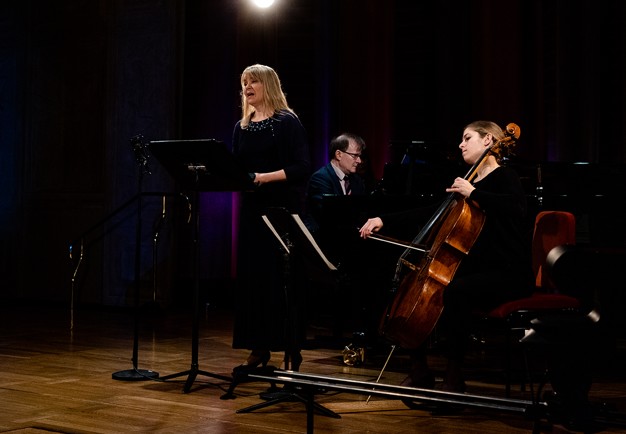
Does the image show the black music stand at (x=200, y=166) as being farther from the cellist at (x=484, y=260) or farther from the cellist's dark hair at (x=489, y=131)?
the cellist's dark hair at (x=489, y=131)

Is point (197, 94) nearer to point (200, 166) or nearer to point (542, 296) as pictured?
point (200, 166)

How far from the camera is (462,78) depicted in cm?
736

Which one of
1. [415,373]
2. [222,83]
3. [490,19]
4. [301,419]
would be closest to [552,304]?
[415,373]

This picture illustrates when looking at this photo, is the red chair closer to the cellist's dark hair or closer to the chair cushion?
the chair cushion

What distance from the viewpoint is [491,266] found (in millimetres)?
3828

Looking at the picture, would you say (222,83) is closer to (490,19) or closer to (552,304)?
(490,19)

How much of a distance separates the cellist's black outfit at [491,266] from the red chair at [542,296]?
0.06 m

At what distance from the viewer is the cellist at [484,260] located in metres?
3.69

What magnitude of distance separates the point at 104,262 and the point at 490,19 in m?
4.05

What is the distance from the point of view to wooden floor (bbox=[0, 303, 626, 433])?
3328 millimetres

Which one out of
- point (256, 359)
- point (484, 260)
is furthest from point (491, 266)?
point (256, 359)

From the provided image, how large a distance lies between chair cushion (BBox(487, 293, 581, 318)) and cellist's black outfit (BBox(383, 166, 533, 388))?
1.3 inches

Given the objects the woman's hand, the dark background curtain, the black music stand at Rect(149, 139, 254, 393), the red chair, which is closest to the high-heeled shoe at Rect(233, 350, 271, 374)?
the black music stand at Rect(149, 139, 254, 393)

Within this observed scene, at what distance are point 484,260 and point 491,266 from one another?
40 mm
